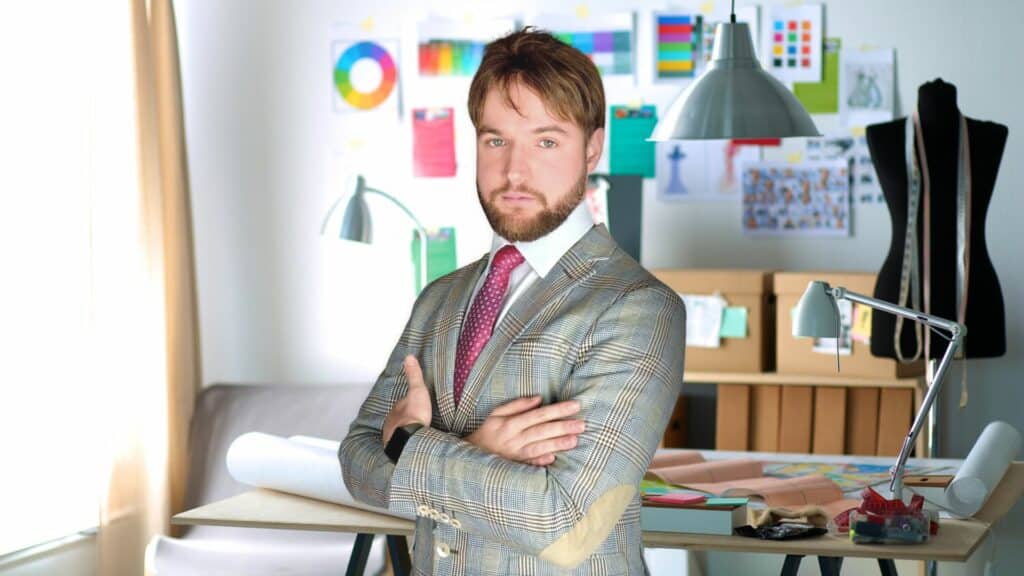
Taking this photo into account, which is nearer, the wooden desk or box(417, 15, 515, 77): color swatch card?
the wooden desk

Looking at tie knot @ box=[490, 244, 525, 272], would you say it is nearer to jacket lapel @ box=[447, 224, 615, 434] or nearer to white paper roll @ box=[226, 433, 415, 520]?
jacket lapel @ box=[447, 224, 615, 434]

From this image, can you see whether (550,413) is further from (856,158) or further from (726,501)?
(856,158)

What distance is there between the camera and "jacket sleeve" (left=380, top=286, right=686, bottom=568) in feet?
5.28

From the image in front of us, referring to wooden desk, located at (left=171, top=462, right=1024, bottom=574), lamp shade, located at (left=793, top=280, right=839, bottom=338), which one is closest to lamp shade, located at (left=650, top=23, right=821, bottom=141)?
lamp shade, located at (left=793, top=280, right=839, bottom=338)

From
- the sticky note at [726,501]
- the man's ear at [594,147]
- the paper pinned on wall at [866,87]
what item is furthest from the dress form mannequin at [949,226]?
the man's ear at [594,147]

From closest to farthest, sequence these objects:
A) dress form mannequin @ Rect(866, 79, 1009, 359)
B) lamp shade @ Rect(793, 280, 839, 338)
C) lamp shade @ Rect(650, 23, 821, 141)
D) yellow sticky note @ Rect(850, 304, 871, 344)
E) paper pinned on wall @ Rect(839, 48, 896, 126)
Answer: lamp shade @ Rect(793, 280, 839, 338) < lamp shade @ Rect(650, 23, 821, 141) < dress form mannequin @ Rect(866, 79, 1009, 359) < yellow sticky note @ Rect(850, 304, 871, 344) < paper pinned on wall @ Rect(839, 48, 896, 126)

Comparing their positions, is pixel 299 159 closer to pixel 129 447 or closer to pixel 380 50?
pixel 380 50

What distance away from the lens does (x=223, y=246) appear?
16.7 feet

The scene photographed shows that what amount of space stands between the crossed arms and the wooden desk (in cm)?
73

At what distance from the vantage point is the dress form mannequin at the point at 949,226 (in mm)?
3760

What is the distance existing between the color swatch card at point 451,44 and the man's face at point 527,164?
319 cm

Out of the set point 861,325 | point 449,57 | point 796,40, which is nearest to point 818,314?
point 861,325

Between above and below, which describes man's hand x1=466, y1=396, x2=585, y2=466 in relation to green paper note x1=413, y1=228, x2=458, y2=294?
above

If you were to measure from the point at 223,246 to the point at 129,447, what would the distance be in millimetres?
1088
